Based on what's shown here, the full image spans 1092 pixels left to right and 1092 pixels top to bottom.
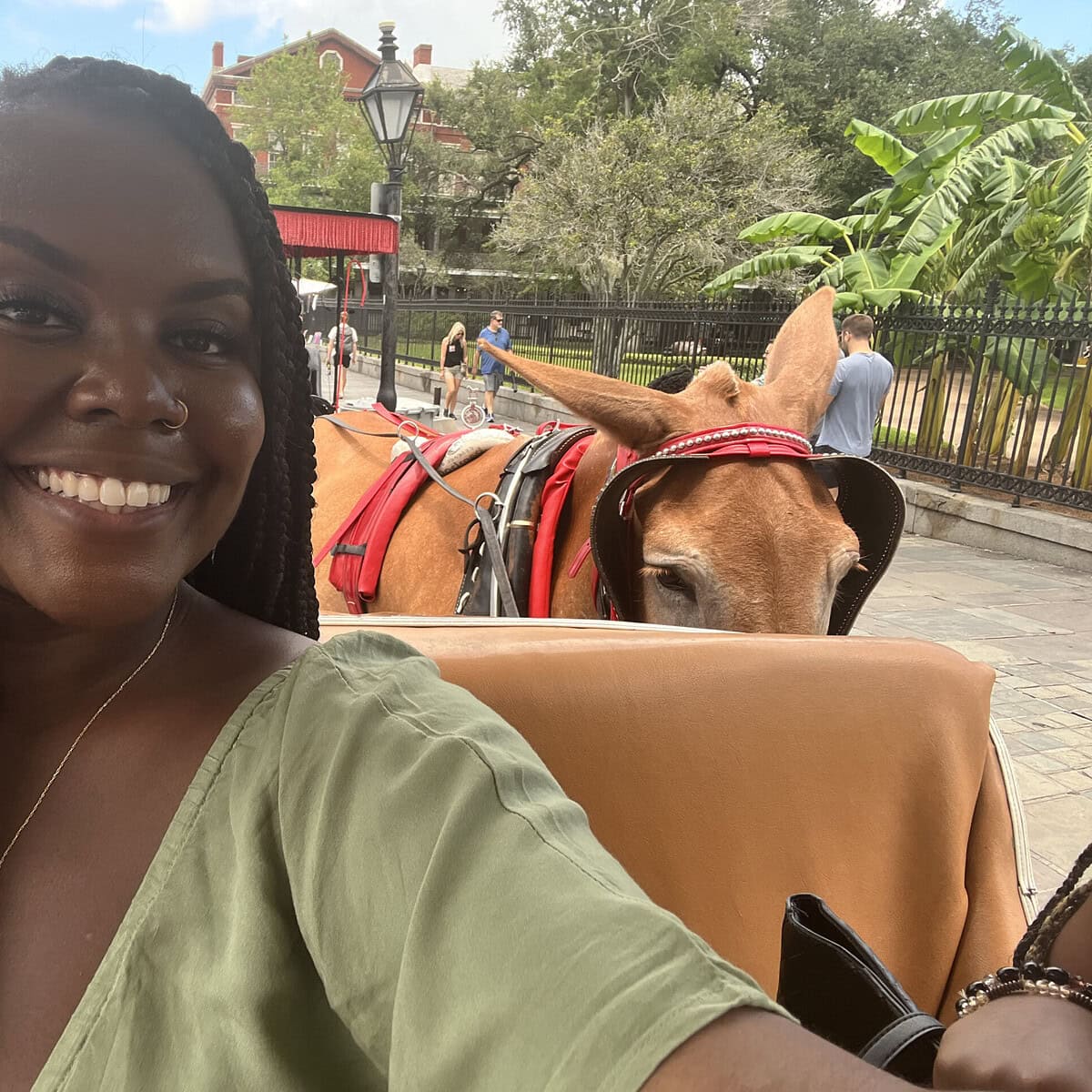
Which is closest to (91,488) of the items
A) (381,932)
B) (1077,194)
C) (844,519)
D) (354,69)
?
(381,932)

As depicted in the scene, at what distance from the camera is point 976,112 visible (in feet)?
37.3

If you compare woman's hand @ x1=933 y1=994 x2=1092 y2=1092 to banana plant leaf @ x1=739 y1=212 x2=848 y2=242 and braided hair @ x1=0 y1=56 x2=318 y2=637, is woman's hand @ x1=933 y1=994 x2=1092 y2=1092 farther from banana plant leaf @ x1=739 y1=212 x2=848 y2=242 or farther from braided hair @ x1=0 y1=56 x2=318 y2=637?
banana plant leaf @ x1=739 y1=212 x2=848 y2=242

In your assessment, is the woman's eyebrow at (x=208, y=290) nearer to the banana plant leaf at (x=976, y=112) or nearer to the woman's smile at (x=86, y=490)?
the woman's smile at (x=86, y=490)

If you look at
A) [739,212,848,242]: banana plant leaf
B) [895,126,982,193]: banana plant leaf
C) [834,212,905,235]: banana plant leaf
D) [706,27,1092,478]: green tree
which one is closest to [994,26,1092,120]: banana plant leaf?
[706,27,1092,478]: green tree

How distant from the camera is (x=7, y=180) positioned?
0.87 metres

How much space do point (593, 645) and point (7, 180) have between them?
1.18 meters

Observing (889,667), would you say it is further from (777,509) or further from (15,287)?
(15,287)

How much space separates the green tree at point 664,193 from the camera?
2056cm

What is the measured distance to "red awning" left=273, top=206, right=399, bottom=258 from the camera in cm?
761

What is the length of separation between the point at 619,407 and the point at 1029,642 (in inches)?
A: 196

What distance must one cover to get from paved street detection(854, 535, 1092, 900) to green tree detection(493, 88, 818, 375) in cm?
1357

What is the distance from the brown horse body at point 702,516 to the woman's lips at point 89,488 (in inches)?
51.6

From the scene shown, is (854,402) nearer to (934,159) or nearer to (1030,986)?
(934,159)

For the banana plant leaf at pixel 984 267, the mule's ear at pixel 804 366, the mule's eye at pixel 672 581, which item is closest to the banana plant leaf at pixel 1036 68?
the banana plant leaf at pixel 984 267
